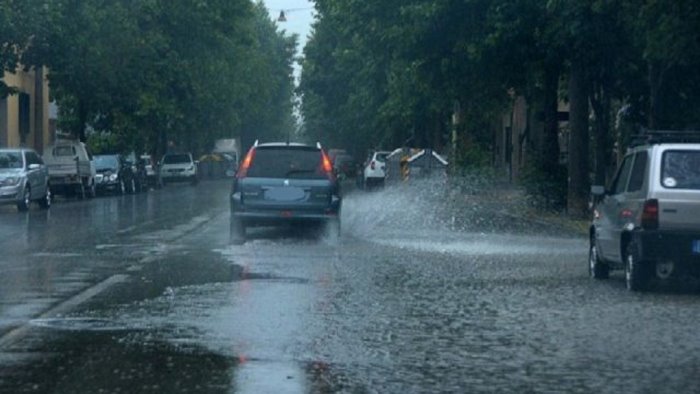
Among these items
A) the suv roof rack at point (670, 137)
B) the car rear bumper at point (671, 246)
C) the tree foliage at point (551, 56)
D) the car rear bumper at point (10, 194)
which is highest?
the tree foliage at point (551, 56)

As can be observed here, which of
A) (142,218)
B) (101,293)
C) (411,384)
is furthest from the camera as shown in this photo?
(142,218)

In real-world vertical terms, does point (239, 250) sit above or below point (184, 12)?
below

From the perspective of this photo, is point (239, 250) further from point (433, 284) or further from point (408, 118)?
point (408, 118)

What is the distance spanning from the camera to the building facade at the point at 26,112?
67875mm

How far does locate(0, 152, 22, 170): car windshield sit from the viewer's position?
4248 cm

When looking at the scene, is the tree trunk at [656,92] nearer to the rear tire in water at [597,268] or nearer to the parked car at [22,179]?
the rear tire in water at [597,268]

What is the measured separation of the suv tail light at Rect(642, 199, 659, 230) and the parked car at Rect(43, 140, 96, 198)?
1493 inches

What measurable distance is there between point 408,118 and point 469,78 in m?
22.7

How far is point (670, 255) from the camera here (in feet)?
55.1

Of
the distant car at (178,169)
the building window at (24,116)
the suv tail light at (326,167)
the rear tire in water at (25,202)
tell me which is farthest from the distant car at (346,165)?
the suv tail light at (326,167)

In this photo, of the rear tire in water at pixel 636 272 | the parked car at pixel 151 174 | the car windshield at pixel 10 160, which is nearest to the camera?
the rear tire in water at pixel 636 272

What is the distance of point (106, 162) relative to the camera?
60969 mm

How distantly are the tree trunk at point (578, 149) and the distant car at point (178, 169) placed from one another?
45076mm

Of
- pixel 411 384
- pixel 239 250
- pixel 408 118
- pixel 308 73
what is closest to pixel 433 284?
pixel 239 250
